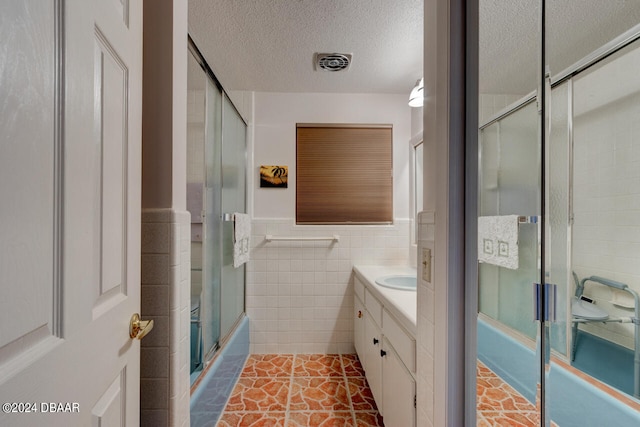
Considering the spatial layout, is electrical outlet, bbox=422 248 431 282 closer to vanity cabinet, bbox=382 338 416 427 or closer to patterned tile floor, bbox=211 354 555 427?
vanity cabinet, bbox=382 338 416 427

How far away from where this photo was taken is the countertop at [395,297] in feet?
3.88

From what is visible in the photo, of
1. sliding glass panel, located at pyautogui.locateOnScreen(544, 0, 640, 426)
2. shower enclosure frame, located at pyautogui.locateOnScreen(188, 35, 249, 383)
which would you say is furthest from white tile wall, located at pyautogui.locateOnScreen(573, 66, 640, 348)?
shower enclosure frame, located at pyautogui.locateOnScreen(188, 35, 249, 383)

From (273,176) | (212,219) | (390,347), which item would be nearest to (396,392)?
(390,347)

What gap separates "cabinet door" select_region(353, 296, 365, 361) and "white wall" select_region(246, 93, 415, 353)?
86mm

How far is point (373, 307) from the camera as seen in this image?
1754 mm

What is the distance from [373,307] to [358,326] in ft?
1.92

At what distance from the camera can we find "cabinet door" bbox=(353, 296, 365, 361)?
6.88 feet

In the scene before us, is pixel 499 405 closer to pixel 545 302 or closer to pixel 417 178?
pixel 545 302

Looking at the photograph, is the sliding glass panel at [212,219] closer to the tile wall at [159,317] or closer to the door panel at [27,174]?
the tile wall at [159,317]

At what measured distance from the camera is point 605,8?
583 millimetres

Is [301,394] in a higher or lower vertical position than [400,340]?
lower

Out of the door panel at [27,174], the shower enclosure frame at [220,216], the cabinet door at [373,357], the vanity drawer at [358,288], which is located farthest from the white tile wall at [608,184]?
the vanity drawer at [358,288]

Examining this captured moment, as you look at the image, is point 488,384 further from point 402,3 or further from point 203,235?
point 402,3

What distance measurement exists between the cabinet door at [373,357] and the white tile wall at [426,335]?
54cm
